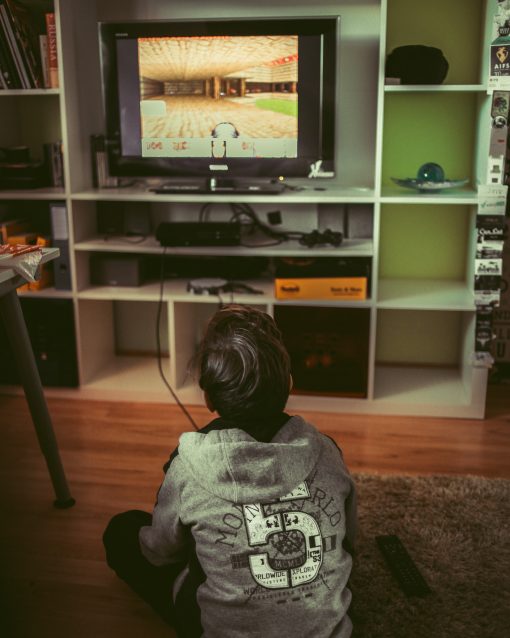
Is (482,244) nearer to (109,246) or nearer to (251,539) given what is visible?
(109,246)

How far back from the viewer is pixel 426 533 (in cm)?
195

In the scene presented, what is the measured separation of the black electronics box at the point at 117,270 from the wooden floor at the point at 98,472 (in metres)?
0.49

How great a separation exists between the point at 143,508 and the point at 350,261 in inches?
48.5

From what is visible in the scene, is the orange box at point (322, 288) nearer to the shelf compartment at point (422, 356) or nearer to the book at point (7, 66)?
the shelf compartment at point (422, 356)

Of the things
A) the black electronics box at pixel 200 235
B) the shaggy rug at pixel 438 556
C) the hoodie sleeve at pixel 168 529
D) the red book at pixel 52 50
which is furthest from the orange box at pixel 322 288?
the hoodie sleeve at pixel 168 529

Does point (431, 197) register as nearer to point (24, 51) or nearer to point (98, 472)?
point (98, 472)

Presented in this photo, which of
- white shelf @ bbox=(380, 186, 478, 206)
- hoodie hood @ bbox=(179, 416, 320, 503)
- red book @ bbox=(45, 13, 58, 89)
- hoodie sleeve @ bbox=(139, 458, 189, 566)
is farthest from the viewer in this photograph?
red book @ bbox=(45, 13, 58, 89)

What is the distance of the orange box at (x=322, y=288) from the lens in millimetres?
2691

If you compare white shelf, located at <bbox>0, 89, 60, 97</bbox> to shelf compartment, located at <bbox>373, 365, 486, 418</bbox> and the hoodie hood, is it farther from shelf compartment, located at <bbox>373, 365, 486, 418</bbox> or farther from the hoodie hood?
the hoodie hood

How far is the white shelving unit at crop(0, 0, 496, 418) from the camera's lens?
2.72 metres

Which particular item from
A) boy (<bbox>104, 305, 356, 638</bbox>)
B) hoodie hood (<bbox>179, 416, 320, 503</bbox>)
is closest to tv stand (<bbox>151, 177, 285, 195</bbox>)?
boy (<bbox>104, 305, 356, 638</bbox>)

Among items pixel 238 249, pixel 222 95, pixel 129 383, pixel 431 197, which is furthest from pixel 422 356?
pixel 222 95

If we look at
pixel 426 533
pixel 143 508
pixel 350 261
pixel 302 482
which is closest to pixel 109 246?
pixel 350 261

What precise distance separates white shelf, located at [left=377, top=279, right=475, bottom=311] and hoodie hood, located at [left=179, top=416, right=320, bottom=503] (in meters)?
1.58
